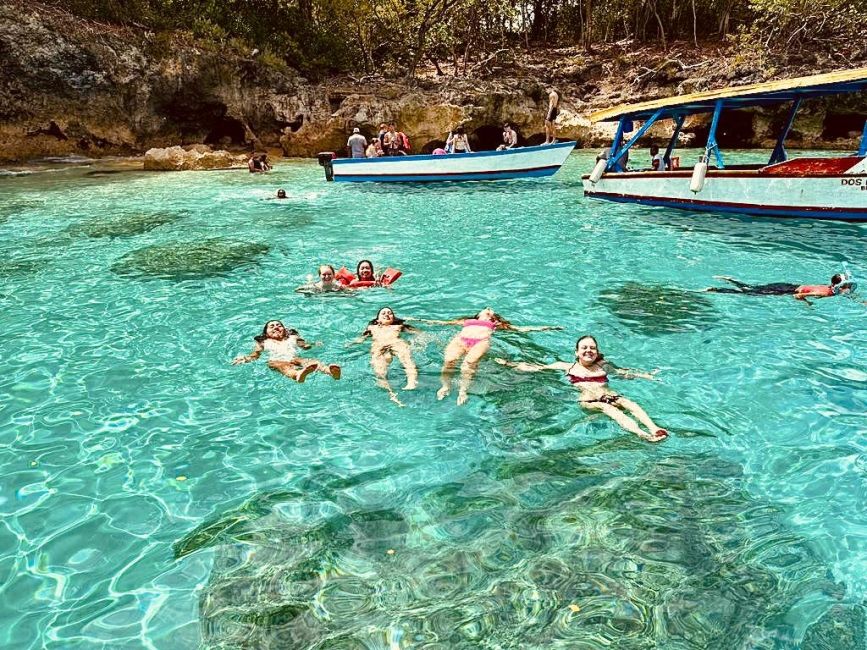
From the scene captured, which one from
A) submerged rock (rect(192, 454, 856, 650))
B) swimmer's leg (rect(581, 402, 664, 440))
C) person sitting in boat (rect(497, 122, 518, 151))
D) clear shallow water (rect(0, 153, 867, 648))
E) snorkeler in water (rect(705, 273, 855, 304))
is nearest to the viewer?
submerged rock (rect(192, 454, 856, 650))

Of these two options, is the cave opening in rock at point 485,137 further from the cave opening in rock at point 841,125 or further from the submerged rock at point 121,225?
the submerged rock at point 121,225

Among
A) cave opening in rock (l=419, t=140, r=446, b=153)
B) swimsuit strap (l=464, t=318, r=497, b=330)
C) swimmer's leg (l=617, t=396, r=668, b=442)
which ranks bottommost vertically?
swimmer's leg (l=617, t=396, r=668, b=442)

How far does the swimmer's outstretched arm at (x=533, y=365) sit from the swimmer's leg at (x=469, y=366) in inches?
10.0

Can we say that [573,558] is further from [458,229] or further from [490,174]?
[490,174]

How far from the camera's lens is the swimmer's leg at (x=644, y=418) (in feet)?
17.3

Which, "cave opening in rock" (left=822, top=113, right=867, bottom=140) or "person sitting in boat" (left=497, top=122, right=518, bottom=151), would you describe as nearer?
"person sitting in boat" (left=497, top=122, right=518, bottom=151)

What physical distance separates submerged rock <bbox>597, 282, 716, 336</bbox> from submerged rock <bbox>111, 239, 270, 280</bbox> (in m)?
7.55

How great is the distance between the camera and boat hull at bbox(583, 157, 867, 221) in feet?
44.6

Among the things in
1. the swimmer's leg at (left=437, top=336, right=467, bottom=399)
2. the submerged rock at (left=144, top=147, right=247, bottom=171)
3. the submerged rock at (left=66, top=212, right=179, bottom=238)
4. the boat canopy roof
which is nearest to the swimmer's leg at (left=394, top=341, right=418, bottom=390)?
the swimmer's leg at (left=437, top=336, right=467, bottom=399)

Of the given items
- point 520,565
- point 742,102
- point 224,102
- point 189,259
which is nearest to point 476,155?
point 742,102

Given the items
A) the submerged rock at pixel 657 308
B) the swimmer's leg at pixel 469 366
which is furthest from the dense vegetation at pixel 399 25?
the swimmer's leg at pixel 469 366

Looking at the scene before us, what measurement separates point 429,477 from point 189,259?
30.3 ft

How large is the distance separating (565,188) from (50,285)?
1699 cm

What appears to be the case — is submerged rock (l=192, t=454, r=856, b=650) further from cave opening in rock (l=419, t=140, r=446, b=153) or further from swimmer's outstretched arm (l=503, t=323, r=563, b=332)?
cave opening in rock (l=419, t=140, r=446, b=153)
